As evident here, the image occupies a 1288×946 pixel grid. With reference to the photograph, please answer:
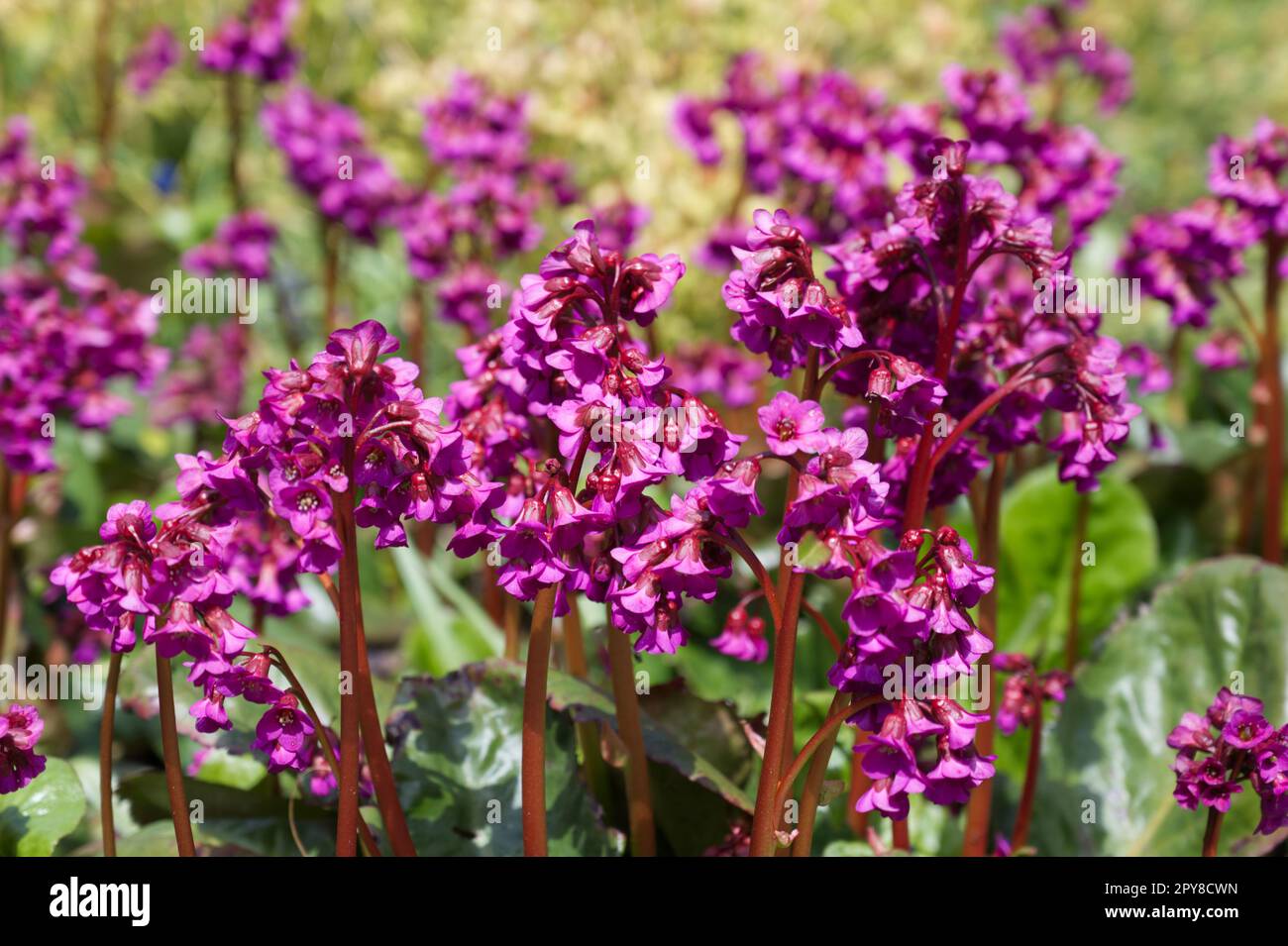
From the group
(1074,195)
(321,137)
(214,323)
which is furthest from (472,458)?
(214,323)

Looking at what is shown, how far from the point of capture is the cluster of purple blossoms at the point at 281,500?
54.9 inches

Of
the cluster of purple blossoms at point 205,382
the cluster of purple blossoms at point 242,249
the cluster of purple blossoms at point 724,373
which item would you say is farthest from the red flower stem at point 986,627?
the cluster of purple blossoms at point 242,249

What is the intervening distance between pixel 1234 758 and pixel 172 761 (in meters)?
1.21

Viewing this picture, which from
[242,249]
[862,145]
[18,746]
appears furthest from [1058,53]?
[18,746]

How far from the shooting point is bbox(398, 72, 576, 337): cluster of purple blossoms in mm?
2945

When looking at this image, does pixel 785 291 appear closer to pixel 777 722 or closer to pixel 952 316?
pixel 952 316

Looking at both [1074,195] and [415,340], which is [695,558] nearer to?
[1074,195]

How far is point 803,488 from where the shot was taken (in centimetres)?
131

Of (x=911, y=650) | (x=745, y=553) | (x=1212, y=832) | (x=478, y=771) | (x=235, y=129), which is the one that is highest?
(x=235, y=129)

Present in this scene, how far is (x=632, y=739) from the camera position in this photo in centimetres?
169

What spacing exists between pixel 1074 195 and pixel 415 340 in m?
1.68

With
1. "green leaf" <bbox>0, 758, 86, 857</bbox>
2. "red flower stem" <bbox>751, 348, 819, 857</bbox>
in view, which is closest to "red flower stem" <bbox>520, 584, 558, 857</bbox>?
"red flower stem" <bbox>751, 348, 819, 857</bbox>

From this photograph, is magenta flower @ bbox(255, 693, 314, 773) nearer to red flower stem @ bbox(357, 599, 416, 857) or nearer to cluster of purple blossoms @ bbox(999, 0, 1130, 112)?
red flower stem @ bbox(357, 599, 416, 857)

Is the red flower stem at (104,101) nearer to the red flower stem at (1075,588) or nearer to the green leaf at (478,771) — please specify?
the green leaf at (478,771)
